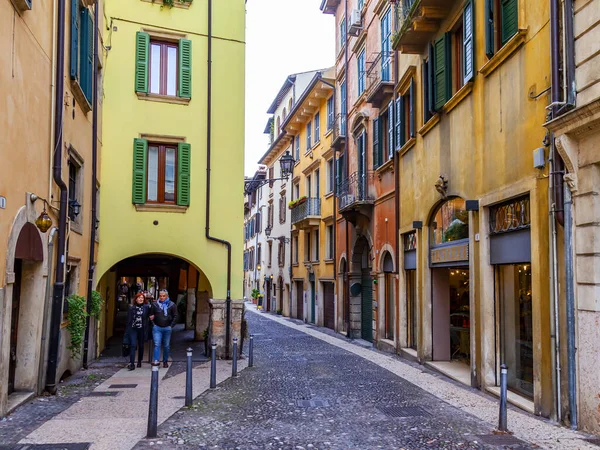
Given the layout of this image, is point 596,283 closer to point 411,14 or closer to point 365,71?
point 411,14

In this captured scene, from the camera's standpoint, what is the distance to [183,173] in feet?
47.9

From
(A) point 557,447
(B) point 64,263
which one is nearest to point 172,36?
(B) point 64,263

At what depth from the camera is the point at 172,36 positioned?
14906 millimetres

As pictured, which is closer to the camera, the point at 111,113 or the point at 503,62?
the point at 503,62

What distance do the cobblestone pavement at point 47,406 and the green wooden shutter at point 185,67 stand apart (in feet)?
22.4

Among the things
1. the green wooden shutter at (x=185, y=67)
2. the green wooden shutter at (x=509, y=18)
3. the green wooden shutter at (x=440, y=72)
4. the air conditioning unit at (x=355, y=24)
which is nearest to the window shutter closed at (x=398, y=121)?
the green wooden shutter at (x=440, y=72)

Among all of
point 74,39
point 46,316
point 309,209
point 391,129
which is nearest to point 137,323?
point 46,316

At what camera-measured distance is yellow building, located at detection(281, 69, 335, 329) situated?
2675 cm

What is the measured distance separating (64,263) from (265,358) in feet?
21.0

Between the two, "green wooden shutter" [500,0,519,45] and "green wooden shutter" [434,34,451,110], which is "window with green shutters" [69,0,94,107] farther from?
"green wooden shutter" [500,0,519,45]

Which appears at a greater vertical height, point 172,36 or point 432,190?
point 172,36

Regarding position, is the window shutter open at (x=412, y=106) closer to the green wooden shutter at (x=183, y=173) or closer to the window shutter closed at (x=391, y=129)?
the window shutter closed at (x=391, y=129)

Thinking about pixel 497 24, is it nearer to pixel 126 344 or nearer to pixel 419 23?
pixel 419 23

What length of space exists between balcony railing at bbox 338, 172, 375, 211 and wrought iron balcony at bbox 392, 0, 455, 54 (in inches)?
243
